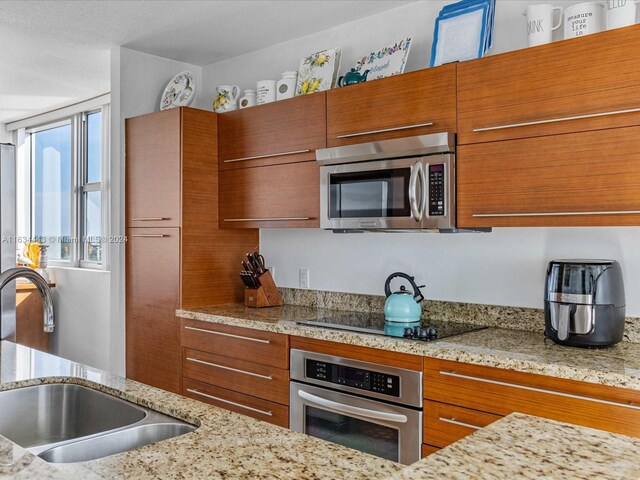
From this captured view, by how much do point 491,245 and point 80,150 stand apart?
13.7 feet

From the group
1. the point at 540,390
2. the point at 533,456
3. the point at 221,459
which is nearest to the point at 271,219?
the point at 540,390

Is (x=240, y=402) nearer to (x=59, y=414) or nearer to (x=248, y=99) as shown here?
(x=59, y=414)

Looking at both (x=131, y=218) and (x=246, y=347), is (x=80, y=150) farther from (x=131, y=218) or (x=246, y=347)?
(x=246, y=347)

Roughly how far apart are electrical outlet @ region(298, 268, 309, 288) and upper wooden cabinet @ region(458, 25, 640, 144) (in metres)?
1.41

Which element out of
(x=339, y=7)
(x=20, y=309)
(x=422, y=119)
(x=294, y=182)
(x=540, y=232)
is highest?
(x=339, y=7)

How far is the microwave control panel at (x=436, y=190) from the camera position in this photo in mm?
2539

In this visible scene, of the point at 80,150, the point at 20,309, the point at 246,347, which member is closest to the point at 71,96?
the point at 80,150

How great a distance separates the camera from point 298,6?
311cm

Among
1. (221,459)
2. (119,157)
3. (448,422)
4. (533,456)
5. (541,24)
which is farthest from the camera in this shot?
(119,157)

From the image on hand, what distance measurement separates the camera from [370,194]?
9.31 ft

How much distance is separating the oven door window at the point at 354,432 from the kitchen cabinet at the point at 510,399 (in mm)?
194

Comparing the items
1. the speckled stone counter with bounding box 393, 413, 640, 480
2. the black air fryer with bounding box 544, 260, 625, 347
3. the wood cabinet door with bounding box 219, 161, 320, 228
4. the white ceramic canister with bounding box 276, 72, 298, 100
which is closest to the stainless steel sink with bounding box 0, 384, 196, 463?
the speckled stone counter with bounding box 393, 413, 640, 480

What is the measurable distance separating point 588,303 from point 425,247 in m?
1.00

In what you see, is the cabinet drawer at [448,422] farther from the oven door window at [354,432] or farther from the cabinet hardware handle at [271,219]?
the cabinet hardware handle at [271,219]
